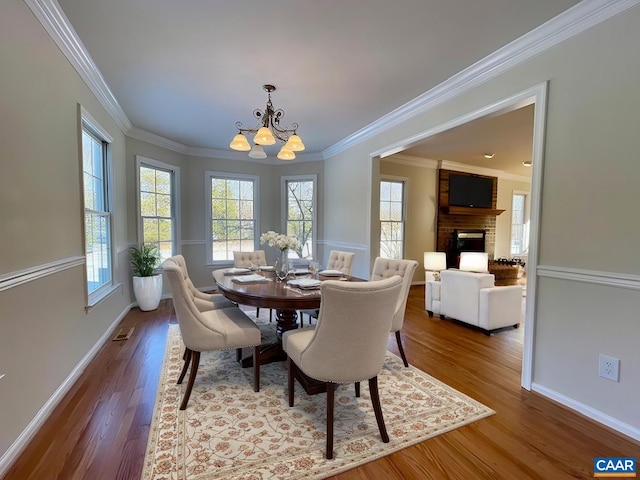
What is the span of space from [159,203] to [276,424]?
4.39 metres

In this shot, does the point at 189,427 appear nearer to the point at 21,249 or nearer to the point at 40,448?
the point at 40,448

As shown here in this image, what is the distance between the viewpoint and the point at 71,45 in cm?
229

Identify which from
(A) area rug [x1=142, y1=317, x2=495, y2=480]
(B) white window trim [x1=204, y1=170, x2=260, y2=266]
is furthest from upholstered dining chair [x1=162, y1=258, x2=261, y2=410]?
(B) white window trim [x1=204, y1=170, x2=260, y2=266]

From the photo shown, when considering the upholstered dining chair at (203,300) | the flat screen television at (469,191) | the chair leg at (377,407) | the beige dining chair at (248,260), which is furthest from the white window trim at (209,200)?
the chair leg at (377,407)

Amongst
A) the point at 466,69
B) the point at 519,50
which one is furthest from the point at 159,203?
the point at 519,50

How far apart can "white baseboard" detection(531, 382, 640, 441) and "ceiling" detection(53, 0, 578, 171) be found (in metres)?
2.66

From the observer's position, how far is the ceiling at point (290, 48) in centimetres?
199

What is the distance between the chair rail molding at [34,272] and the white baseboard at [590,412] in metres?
3.50

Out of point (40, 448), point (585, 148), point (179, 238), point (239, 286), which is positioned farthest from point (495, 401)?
point (179, 238)

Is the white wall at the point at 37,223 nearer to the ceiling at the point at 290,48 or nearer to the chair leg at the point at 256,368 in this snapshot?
the ceiling at the point at 290,48

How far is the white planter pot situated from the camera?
13.8 ft

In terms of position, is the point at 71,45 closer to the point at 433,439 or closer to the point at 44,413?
the point at 44,413

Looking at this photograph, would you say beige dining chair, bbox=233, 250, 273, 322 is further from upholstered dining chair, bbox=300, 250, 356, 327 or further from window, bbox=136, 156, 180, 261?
window, bbox=136, 156, 180, 261

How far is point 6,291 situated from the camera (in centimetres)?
157
